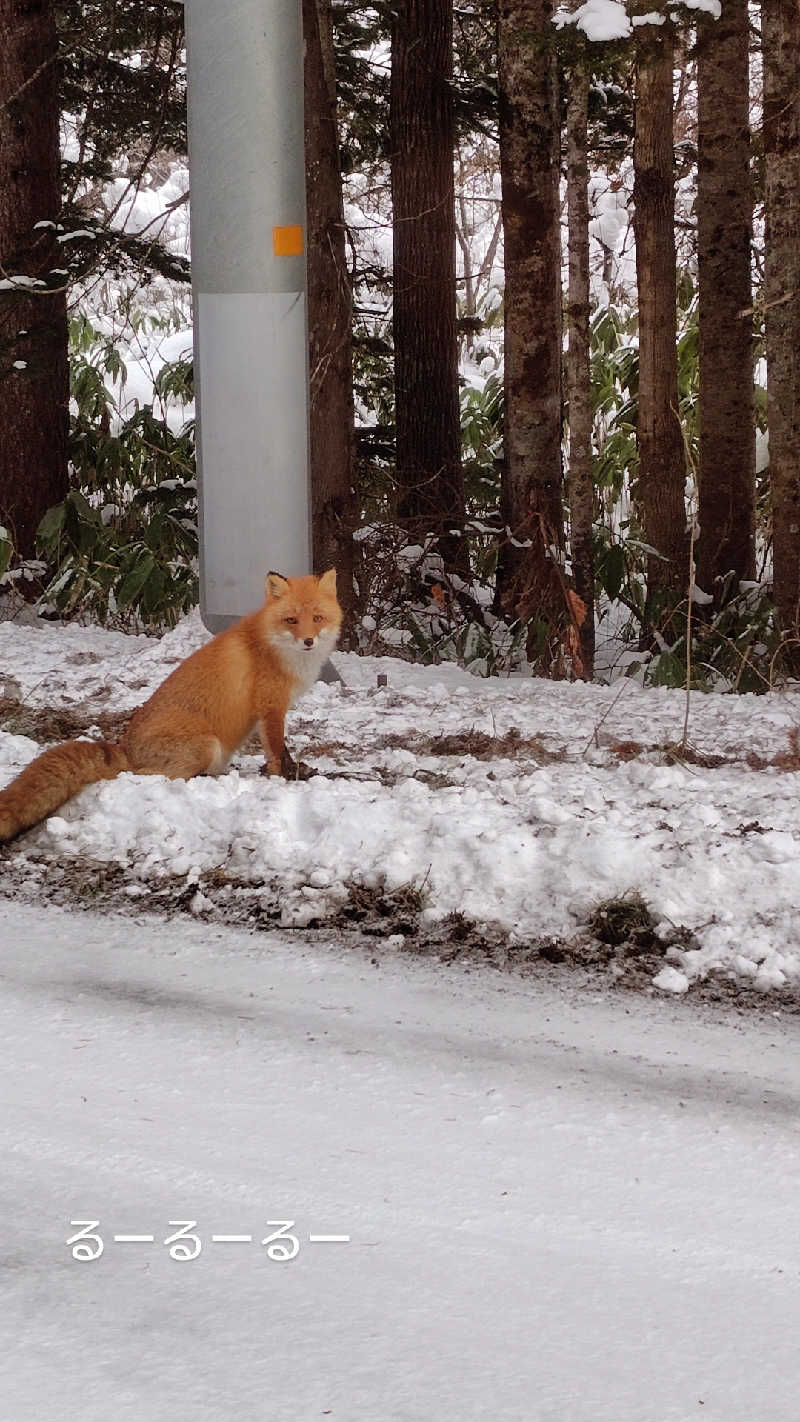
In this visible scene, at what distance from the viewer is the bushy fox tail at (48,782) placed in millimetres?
5352

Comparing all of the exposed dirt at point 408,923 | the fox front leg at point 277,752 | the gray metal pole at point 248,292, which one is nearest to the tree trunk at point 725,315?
the gray metal pole at point 248,292

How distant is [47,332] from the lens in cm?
1248

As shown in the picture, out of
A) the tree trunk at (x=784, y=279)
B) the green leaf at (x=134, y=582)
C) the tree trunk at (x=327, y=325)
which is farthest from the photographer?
the tree trunk at (x=327, y=325)

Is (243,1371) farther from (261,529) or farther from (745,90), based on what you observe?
(745,90)

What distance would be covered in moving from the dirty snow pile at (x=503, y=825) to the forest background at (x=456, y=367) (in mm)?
2883

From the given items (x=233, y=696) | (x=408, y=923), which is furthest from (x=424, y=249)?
(x=408, y=923)

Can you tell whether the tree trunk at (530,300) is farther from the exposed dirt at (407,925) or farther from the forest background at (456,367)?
the exposed dirt at (407,925)

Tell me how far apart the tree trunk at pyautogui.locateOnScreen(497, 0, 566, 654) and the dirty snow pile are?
11.6 feet

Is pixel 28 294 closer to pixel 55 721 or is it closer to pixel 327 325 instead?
pixel 327 325

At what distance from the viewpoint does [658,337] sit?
1306cm

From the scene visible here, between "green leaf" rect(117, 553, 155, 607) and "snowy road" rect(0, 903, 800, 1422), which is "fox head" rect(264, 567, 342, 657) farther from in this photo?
"green leaf" rect(117, 553, 155, 607)

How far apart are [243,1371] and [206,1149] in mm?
749

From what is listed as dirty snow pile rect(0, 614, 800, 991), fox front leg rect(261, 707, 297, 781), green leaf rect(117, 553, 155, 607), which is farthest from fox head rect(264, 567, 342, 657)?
green leaf rect(117, 553, 155, 607)

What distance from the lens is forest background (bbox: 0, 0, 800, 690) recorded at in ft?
33.7
